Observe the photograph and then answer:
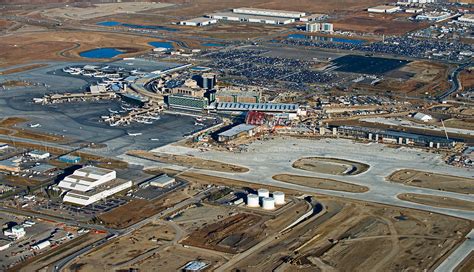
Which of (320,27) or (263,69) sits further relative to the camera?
(320,27)

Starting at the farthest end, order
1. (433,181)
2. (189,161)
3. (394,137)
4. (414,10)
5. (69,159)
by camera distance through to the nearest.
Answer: (414,10), (394,137), (189,161), (69,159), (433,181)

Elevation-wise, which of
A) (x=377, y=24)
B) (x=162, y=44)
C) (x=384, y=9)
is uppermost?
(x=384, y=9)

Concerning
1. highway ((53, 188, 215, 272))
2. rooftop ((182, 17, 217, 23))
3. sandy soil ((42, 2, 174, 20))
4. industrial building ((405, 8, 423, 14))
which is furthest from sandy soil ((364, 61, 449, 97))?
sandy soil ((42, 2, 174, 20))

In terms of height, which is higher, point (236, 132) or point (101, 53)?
point (101, 53)

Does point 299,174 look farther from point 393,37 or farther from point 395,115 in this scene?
point 393,37

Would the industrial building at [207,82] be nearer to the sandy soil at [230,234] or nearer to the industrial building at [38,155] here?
the industrial building at [38,155]

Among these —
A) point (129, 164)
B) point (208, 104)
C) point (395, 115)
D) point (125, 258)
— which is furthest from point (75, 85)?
point (125, 258)

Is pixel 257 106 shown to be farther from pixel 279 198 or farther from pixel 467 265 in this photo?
pixel 467 265

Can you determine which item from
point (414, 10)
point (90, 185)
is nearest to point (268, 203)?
point (90, 185)
